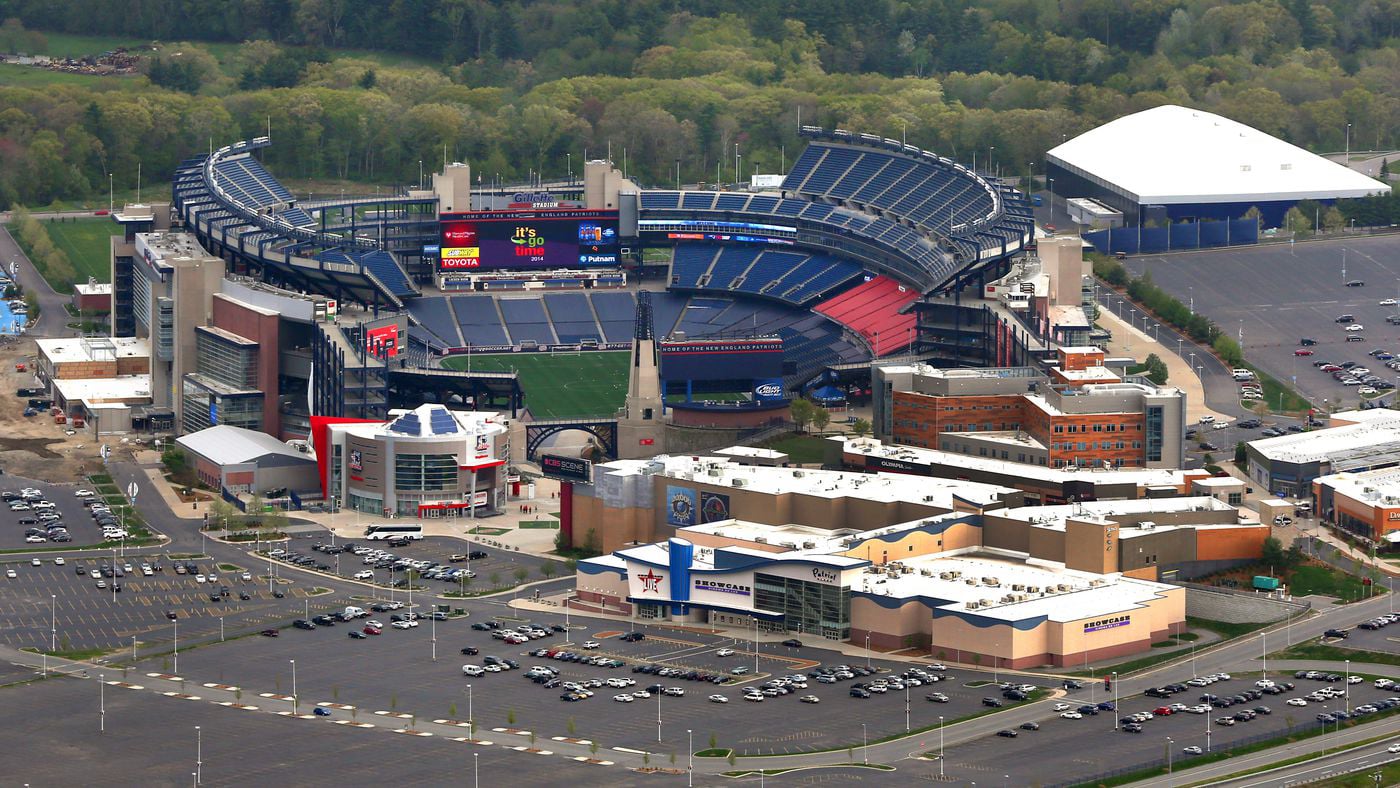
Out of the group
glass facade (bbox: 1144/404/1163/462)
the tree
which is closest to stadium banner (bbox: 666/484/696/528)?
glass facade (bbox: 1144/404/1163/462)

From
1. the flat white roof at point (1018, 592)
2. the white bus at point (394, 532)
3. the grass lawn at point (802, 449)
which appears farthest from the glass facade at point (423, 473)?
the flat white roof at point (1018, 592)

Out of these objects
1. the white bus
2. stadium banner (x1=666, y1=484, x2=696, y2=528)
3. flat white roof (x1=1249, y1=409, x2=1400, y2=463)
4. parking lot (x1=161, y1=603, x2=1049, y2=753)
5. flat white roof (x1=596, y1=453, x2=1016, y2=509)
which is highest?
flat white roof (x1=1249, y1=409, x2=1400, y2=463)

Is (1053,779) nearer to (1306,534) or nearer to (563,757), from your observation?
(563,757)

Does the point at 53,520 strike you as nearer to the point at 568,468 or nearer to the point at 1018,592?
the point at 568,468

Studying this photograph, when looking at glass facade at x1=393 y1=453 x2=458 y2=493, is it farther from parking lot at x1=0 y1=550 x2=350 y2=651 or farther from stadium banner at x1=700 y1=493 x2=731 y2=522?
stadium banner at x1=700 y1=493 x2=731 y2=522

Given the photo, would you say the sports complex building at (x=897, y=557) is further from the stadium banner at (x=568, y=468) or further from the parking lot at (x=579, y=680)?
the stadium banner at (x=568, y=468)

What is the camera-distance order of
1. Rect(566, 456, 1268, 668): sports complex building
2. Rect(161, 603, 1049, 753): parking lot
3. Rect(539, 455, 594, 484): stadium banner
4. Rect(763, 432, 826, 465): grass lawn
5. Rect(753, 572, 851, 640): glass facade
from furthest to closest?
Rect(763, 432, 826, 465): grass lawn, Rect(539, 455, 594, 484): stadium banner, Rect(753, 572, 851, 640): glass facade, Rect(566, 456, 1268, 668): sports complex building, Rect(161, 603, 1049, 753): parking lot

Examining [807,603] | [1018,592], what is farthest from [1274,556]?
[807,603]
